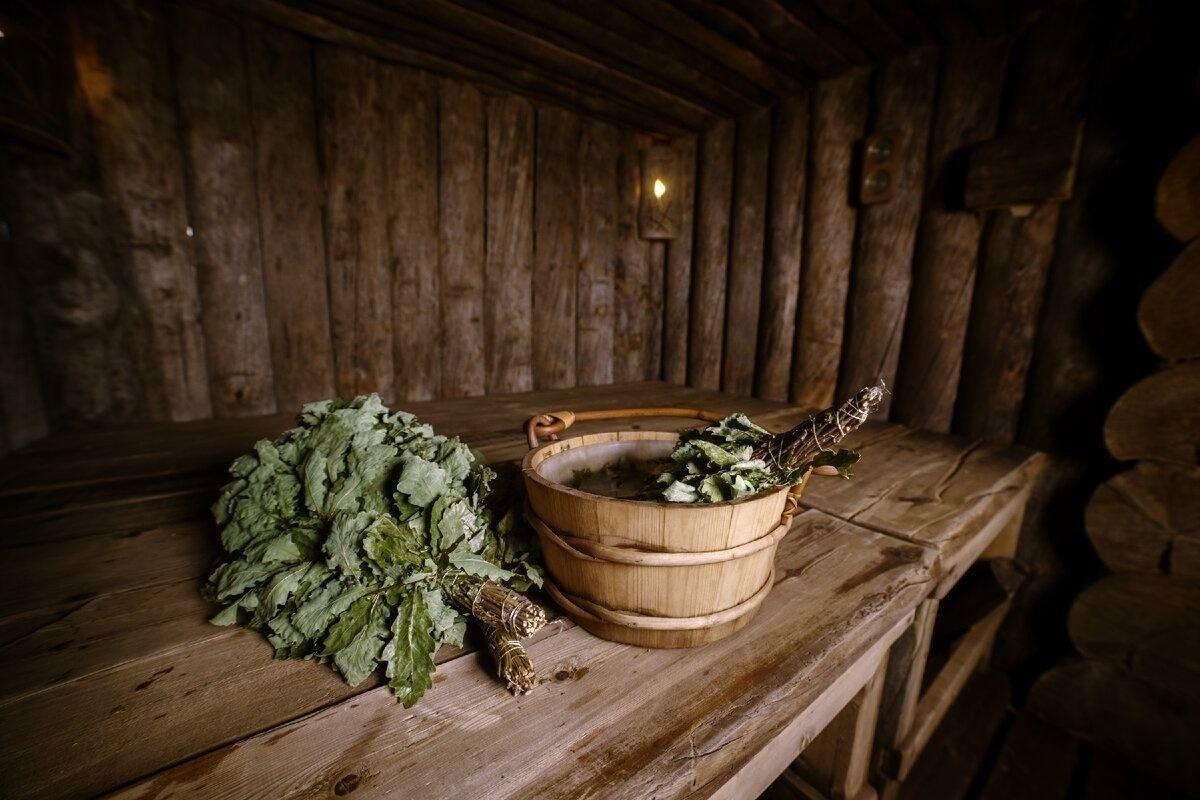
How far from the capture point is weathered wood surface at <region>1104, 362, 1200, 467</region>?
7.34ft

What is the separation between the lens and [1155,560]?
8.05ft

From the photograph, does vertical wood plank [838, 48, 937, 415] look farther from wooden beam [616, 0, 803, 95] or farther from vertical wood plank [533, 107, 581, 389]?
vertical wood plank [533, 107, 581, 389]

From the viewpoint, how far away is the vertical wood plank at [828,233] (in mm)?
3709

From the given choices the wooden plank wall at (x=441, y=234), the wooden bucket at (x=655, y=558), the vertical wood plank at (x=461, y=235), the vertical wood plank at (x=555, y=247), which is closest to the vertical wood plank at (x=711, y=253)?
the wooden plank wall at (x=441, y=234)

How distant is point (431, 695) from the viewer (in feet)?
3.49

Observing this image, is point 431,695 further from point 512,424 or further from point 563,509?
point 512,424

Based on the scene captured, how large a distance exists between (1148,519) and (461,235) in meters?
4.70

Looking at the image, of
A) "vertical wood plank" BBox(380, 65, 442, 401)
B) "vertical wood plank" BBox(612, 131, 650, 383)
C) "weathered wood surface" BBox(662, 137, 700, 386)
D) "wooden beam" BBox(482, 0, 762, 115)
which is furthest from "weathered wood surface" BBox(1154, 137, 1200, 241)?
"vertical wood plank" BBox(380, 65, 442, 401)

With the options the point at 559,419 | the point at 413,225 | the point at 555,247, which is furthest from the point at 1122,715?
the point at 413,225

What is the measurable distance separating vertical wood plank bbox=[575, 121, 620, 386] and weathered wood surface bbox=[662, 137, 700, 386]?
609 millimetres

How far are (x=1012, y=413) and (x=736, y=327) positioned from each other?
2.16 meters

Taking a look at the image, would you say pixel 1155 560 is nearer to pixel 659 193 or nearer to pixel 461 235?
pixel 659 193

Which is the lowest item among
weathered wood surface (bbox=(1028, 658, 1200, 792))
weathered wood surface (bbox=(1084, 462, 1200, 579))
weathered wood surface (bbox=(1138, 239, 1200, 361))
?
weathered wood surface (bbox=(1028, 658, 1200, 792))

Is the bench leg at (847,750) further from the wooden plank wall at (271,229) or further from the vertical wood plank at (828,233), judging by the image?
the wooden plank wall at (271,229)
